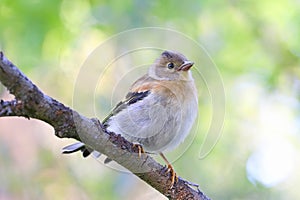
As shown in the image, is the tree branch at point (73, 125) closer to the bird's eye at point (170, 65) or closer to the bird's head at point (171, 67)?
the bird's head at point (171, 67)

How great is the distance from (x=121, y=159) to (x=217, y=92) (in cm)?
125

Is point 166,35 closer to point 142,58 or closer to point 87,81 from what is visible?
point 142,58

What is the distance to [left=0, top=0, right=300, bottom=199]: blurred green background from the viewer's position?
15.0ft

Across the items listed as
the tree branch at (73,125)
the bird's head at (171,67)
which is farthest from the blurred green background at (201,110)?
the tree branch at (73,125)

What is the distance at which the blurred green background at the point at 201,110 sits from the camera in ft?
15.0

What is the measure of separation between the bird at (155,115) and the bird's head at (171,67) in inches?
4.1

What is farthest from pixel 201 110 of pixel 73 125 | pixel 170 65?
pixel 73 125

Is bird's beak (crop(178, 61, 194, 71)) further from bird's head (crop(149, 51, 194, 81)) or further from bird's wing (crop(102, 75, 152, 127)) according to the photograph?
bird's wing (crop(102, 75, 152, 127))

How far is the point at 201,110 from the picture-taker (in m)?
4.82

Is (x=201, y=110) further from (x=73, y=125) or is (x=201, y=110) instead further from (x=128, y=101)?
(x=73, y=125)

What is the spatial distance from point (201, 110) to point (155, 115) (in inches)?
62.9

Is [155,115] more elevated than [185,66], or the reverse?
[185,66]

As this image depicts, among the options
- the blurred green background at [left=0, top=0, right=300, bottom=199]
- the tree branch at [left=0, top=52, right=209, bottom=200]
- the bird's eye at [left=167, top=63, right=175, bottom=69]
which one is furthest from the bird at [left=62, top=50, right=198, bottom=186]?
the blurred green background at [left=0, top=0, right=300, bottom=199]

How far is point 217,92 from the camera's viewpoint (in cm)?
360
